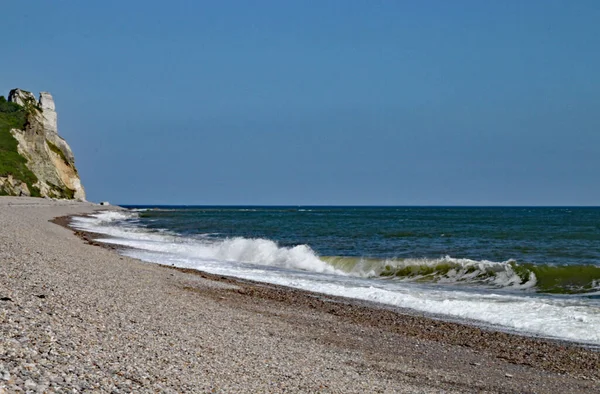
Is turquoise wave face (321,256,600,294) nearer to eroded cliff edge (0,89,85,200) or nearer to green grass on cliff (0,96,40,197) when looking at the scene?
eroded cliff edge (0,89,85,200)

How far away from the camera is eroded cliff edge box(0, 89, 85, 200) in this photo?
262 ft


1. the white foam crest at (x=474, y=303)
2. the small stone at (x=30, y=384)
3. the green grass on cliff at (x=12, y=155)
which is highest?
the green grass on cliff at (x=12, y=155)

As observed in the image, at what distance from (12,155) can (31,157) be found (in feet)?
20.7

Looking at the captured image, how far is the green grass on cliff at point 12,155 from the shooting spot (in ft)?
259

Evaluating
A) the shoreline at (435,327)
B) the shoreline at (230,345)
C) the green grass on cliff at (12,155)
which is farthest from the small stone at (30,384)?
the green grass on cliff at (12,155)

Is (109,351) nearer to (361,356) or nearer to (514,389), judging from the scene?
(361,356)

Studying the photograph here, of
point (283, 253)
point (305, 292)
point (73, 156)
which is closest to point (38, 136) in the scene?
point (73, 156)

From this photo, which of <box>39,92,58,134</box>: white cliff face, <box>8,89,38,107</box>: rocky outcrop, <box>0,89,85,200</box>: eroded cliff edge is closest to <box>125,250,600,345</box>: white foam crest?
<box>0,89,85,200</box>: eroded cliff edge

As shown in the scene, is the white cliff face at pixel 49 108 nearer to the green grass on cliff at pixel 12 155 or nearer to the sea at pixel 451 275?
the green grass on cliff at pixel 12 155

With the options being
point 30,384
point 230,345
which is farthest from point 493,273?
point 30,384

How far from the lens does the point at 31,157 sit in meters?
87.2

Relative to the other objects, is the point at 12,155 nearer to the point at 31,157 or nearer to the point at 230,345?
the point at 31,157

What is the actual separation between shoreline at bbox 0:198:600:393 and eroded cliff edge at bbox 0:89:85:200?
2864 inches

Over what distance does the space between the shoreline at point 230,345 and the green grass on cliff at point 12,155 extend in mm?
72990
